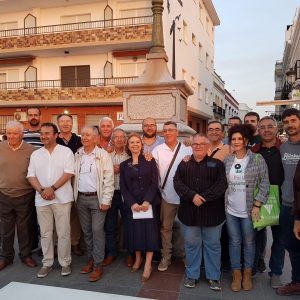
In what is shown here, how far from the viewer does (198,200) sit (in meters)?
3.47

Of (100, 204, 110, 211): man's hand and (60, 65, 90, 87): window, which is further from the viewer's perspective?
(60, 65, 90, 87): window

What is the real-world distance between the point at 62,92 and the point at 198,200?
17.2 meters

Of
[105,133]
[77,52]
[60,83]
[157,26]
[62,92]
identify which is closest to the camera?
[105,133]

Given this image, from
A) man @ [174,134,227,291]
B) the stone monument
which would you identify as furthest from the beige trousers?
the stone monument

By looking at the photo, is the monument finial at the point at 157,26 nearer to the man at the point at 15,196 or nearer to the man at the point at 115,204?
the man at the point at 115,204

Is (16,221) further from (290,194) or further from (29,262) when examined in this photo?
(290,194)

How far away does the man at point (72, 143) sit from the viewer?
4.59 metres

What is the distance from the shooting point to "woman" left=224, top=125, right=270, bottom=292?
3525mm

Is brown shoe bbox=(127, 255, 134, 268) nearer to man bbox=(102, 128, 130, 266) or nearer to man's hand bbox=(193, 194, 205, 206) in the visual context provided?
man bbox=(102, 128, 130, 266)

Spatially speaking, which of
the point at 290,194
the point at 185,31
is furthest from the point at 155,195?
the point at 185,31

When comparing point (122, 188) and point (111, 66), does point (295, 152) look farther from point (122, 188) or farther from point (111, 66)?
point (111, 66)

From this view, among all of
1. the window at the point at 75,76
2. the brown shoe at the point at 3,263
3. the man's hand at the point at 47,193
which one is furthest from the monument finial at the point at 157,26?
the window at the point at 75,76

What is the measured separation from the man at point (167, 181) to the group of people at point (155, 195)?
0.01 m

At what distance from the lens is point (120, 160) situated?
428 cm
